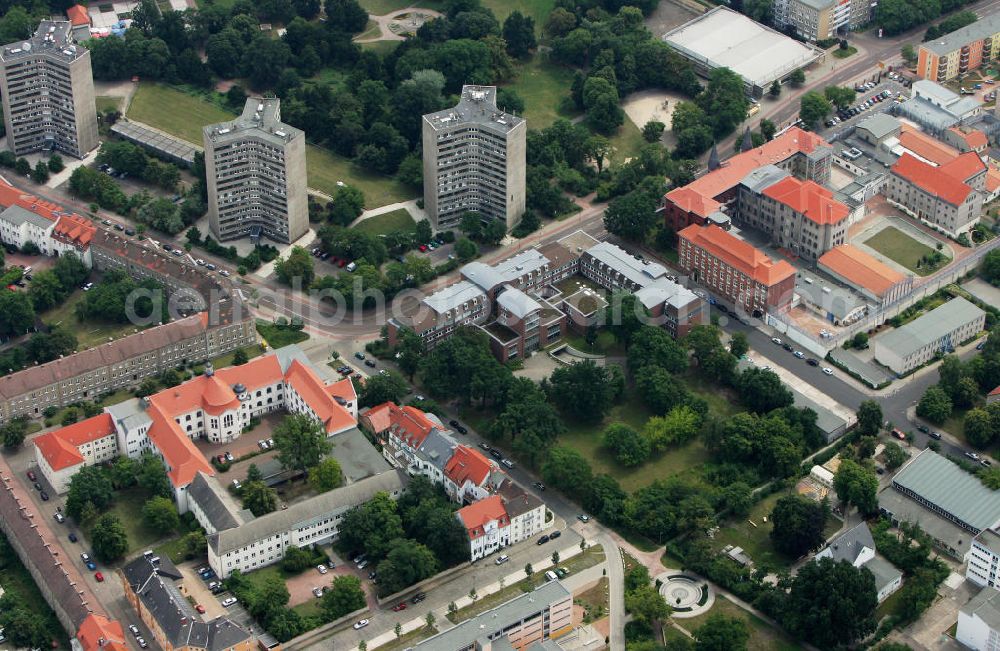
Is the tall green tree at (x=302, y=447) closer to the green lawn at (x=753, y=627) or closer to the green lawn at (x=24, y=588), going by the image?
the green lawn at (x=24, y=588)

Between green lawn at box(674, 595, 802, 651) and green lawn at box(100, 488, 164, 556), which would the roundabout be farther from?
green lawn at box(100, 488, 164, 556)

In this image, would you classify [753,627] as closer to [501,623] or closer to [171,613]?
[501,623]

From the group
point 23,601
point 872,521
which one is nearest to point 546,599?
point 872,521

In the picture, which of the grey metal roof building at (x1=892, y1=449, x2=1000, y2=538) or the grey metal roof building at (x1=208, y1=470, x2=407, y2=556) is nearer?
the grey metal roof building at (x1=208, y1=470, x2=407, y2=556)

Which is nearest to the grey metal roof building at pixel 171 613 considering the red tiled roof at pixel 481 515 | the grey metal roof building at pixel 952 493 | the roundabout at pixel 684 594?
the red tiled roof at pixel 481 515

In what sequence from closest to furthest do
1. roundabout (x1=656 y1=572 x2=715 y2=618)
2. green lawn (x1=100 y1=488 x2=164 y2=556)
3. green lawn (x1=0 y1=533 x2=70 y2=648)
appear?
green lawn (x1=0 y1=533 x2=70 y2=648) → roundabout (x1=656 y1=572 x2=715 y2=618) → green lawn (x1=100 y1=488 x2=164 y2=556)

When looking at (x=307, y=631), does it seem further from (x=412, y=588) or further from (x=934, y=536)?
(x=934, y=536)

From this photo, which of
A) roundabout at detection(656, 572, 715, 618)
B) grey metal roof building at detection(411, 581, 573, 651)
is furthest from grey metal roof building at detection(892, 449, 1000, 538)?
grey metal roof building at detection(411, 581, 573, 651)

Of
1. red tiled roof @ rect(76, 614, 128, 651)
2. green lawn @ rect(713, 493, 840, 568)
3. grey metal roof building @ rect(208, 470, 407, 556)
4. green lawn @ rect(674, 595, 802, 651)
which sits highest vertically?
grey metal roof building @ rect(208, 470, 407, 556)
